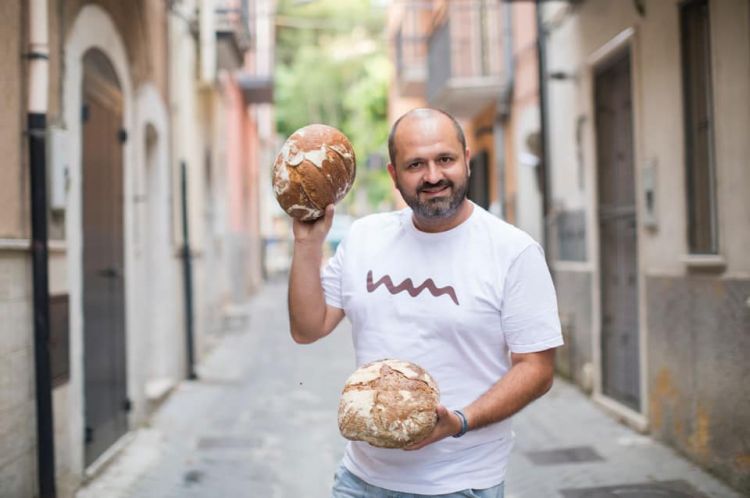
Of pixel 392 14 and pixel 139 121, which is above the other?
pixel 392 14

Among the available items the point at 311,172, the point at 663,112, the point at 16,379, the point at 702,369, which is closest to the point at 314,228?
the point at 311,172

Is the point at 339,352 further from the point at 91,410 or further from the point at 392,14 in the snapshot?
the point at 392,14

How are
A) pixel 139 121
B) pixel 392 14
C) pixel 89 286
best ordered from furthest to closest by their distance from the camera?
1. pixel 392 14
2. pixel 139 121
3. pixel 89 286

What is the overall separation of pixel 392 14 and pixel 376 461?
2496 cm

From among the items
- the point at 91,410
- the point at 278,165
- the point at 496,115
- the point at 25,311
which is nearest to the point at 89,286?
the point at 91,410

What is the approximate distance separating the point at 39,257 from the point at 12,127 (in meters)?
0.75

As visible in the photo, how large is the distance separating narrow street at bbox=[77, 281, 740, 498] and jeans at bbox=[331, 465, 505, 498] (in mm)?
3049

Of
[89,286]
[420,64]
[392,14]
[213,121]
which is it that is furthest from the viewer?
[392,14]

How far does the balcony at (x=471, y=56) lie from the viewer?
13438 mm

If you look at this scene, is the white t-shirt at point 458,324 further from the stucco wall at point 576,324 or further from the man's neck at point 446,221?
the stucco wall at point 576,324

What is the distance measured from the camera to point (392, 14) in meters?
26.0

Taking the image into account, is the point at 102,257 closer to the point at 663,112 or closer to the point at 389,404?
the point at 663,112

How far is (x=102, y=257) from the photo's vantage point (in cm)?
642

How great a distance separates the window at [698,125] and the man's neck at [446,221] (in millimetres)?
3863
